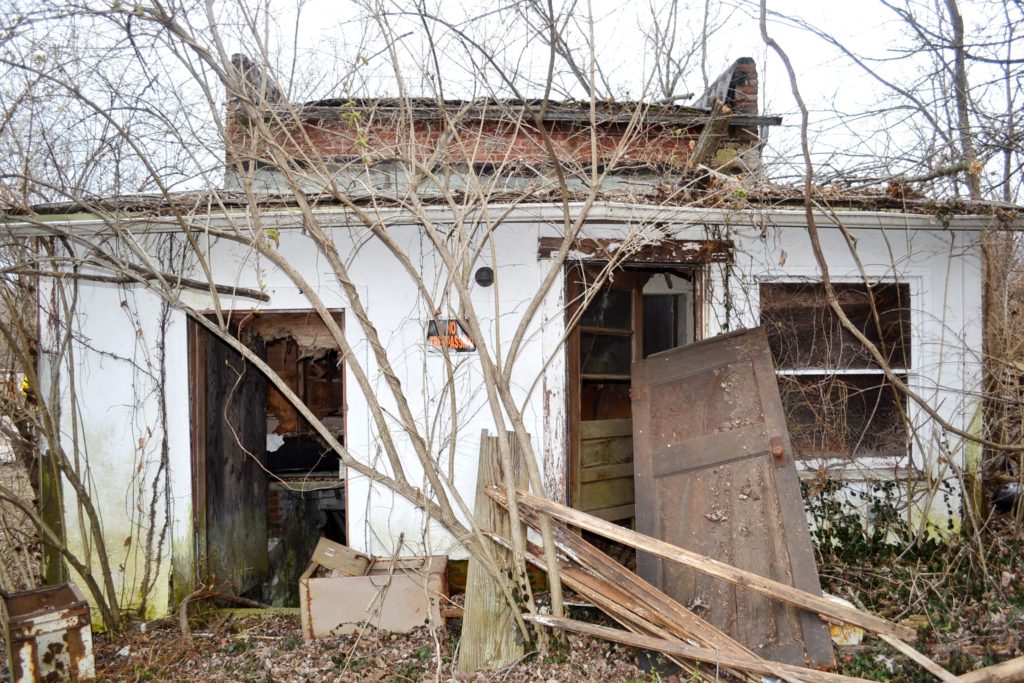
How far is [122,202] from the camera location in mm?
5035

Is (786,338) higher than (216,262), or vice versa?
(216,262)

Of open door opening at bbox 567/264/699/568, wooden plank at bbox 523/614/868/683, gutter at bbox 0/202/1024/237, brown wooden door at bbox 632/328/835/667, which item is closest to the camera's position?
wooden plank at bbox 523/614/868/683

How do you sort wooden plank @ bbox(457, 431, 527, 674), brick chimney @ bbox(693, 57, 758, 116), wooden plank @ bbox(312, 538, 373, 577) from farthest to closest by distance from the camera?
1. brick chimney @ bbox(693, 57, 758, 116)
2. wooden plank @ bbox(312, 538, 373, 577)
3. wooden plank @ bbox(457, 431, 527, 674)

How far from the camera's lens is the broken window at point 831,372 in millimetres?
5750

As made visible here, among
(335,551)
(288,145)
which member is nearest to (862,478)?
(335,551)

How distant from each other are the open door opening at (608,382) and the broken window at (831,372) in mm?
732

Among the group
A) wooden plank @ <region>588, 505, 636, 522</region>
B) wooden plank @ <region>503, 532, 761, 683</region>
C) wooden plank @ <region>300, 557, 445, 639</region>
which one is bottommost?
wooden plank @ <region>300, 557, 445, 639</region>

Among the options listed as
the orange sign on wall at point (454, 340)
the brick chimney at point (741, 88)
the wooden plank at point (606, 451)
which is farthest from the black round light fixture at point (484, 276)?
the brick chimney at point (741, 88)

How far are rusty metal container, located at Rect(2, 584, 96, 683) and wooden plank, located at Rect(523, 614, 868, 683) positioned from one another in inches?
108

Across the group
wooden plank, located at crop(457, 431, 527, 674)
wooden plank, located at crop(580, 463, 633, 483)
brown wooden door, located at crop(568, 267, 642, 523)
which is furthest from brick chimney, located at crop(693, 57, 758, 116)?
wooden plank, located at crop(457, 431, 527, 674)

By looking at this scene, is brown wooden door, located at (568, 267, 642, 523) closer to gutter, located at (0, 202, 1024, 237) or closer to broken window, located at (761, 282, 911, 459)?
gutter, located at (0, 202, 1024, 237)

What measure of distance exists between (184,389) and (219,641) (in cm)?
188

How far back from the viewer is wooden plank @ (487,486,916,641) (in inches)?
152

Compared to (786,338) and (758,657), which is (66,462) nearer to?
(758,657)
